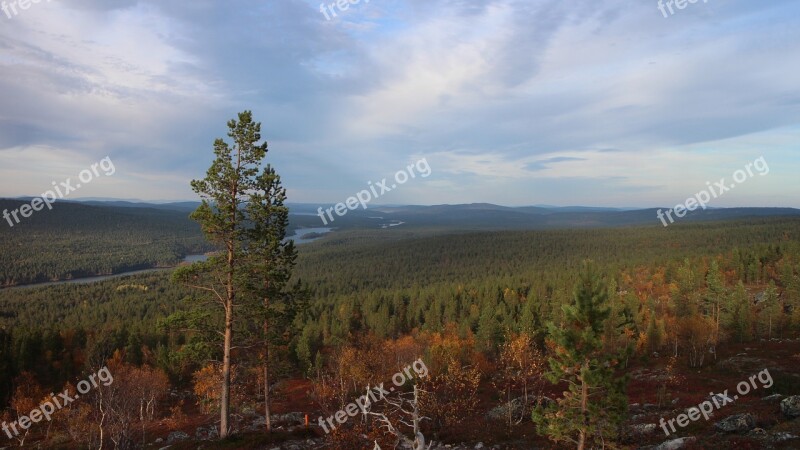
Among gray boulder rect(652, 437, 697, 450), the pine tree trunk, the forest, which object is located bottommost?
the forest

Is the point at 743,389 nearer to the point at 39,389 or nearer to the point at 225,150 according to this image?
the point at 225,150

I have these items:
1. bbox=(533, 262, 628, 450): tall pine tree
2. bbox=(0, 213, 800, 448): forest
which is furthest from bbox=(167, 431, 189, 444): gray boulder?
bbox=(533, 262, 628, 450): tall pine tree

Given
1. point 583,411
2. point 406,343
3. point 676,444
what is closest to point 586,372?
point 583,411

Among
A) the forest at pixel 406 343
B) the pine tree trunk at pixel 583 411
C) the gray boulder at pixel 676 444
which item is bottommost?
the forest at pixel 406 343

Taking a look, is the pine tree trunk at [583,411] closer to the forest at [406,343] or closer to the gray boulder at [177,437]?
the forest at [406,343]

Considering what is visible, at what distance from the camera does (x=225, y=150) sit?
19.9 metres

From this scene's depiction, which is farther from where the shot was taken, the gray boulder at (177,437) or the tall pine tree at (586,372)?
the gray boulder at (177,437)

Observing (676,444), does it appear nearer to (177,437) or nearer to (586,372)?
(586,372)

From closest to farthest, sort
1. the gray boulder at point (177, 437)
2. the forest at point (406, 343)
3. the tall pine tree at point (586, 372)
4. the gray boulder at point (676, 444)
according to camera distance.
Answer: the tall pine tree at point (586, 372) < the gray boulder at point (676, 444) < the forest at point (406, 343) < the gray boulder at point (177, 437)

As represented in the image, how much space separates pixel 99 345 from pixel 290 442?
5780cm

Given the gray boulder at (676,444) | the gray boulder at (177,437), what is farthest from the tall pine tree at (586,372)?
the gray boulder at (177,437)

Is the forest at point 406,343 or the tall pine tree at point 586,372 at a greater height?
the tall pine tree at point 586,372

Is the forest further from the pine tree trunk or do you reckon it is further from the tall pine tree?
the pine tree trunk

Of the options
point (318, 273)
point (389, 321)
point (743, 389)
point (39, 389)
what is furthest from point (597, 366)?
point (318, 273)
